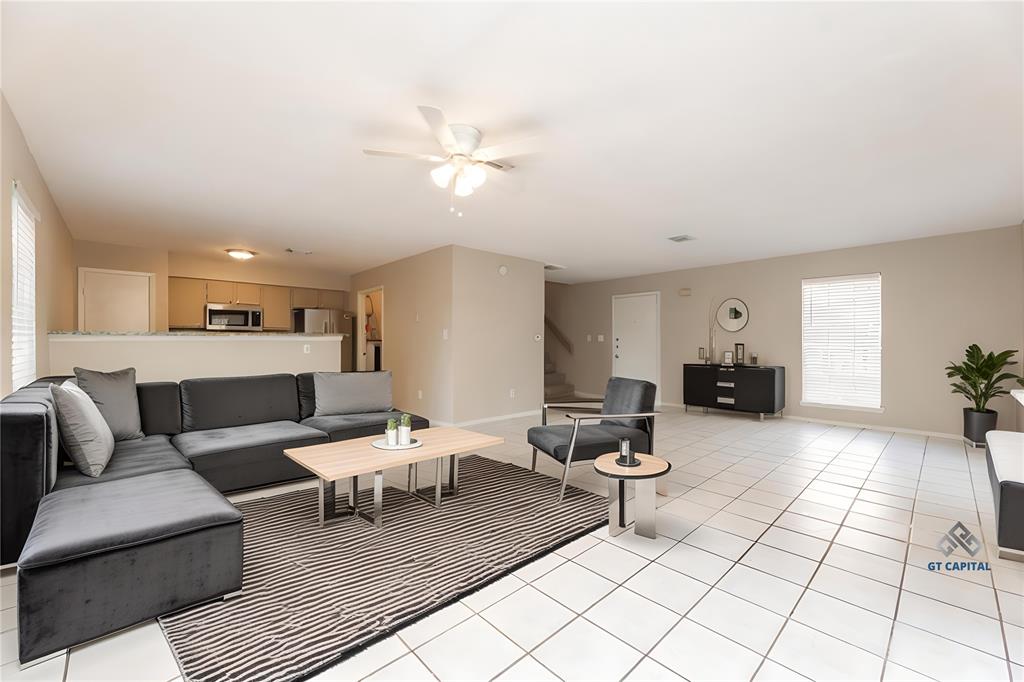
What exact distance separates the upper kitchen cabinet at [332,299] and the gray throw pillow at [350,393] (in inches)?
172

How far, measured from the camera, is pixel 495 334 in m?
6.24

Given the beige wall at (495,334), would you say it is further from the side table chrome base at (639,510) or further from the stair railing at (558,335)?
the side table chrome base at (639,510)

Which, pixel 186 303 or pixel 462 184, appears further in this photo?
pixel 186 303

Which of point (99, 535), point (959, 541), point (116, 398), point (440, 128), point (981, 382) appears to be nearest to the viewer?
point (99, 535)

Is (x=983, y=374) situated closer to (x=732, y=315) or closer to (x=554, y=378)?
(x=732, y=315)

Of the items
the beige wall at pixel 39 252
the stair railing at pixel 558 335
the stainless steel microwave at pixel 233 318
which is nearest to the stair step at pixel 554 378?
the stair railing at pixel 558 335

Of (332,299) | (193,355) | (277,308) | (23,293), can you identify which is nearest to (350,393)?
(193,355)

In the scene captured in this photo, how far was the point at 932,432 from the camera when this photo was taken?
5250 millimetres

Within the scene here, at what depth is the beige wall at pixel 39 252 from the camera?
7.66 ft

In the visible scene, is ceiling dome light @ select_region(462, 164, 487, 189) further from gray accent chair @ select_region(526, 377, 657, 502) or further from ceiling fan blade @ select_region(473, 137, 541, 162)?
gray accent chair @ select_region(526, 377, 657, 502)

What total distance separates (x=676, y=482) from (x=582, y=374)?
556 centimetres

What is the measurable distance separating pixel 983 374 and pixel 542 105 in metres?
5.55

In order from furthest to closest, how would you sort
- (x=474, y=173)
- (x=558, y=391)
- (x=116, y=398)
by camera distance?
(x=558, y=391) < (x=116, y=398) < (x=474, y=173)

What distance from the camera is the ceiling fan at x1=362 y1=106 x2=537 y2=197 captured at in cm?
249
